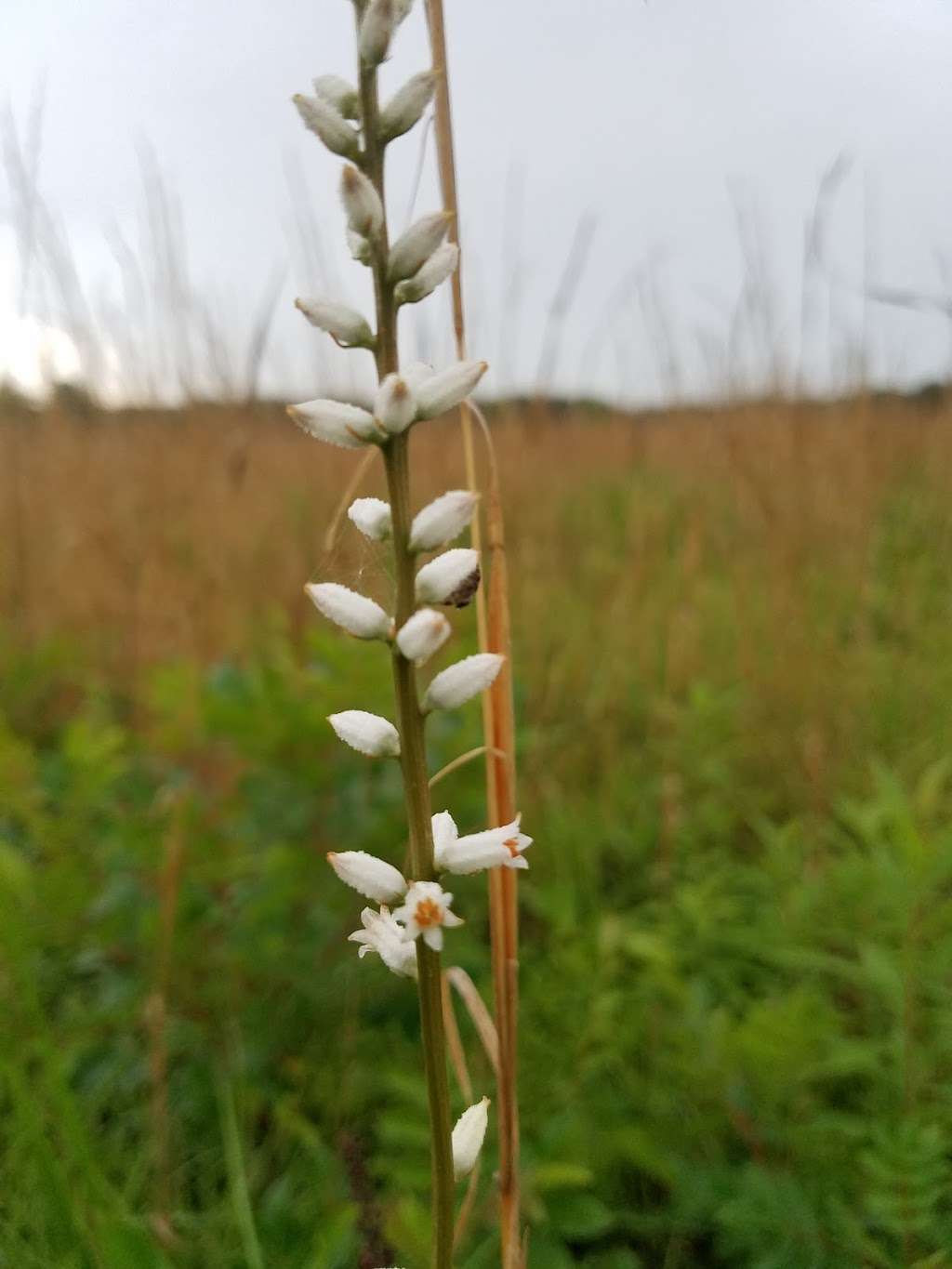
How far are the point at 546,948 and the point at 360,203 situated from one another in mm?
2159

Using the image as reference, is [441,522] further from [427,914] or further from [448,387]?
[427,914]

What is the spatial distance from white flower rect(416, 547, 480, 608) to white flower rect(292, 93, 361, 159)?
0.30 meters

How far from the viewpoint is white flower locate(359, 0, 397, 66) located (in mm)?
696

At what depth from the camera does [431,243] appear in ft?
2.28

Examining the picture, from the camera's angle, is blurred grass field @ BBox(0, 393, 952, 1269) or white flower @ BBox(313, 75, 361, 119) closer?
white flower @ BBox(313, 75, 361, 119)

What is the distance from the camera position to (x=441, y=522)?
2.24 ft

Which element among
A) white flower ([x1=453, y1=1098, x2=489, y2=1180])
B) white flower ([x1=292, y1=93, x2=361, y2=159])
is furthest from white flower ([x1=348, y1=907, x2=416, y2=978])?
white flower ([x1=292, y1=93, x2=361, y2=159])

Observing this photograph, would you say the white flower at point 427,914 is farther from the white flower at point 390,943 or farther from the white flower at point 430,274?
the white flower at point 430,274

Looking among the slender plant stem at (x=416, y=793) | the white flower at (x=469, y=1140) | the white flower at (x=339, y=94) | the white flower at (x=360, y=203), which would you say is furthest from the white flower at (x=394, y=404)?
the white flower at (x=469, y=1140)

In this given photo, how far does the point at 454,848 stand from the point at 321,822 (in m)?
1.44

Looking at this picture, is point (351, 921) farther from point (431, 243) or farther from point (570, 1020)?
point (431, 243)

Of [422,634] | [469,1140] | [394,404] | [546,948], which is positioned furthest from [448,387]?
[546,948]

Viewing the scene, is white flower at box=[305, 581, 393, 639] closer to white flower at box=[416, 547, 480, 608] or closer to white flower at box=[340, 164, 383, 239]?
white flower at box=[416, 547, 480, 608]

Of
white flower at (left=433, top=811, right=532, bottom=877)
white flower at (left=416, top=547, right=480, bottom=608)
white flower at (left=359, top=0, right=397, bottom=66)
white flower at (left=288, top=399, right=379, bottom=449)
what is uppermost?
white flower at (left=359, top=0, right=397, bottom=66)
